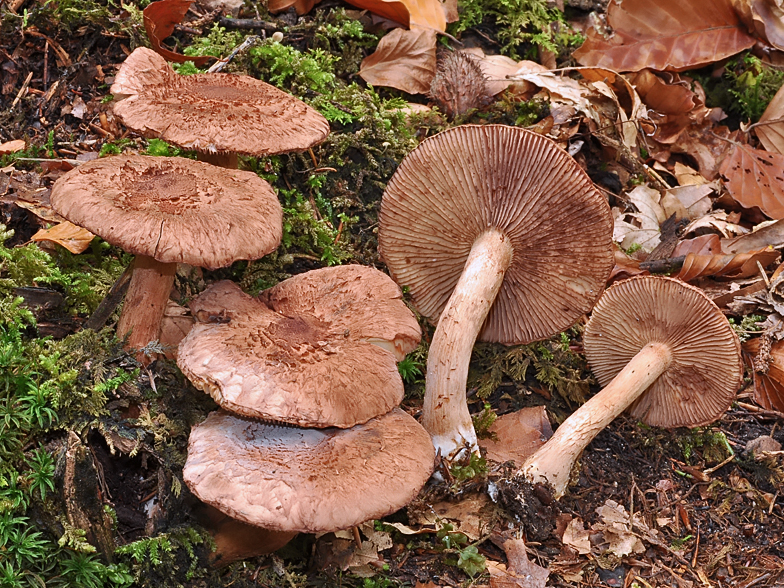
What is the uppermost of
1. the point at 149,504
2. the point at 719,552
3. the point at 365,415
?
the point at 365,415

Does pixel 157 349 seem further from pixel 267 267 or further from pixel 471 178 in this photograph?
pixel 471 178

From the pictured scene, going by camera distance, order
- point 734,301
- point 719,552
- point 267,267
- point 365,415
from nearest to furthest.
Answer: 1. point 365,415
2. point 719,552
3. point 267,267
4. point 734,301

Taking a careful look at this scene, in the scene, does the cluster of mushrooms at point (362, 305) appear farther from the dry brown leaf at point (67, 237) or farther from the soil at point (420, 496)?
the dry brown leaf at point (67, 237)

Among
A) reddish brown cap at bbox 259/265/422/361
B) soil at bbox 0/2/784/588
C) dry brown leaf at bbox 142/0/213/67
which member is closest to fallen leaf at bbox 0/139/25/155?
soil at bbox 0/2/784/588

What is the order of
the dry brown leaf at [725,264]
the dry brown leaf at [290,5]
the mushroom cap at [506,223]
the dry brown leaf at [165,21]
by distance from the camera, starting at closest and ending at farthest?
the mushroom cap at [506,223] < the dry brown leaf at [165,21] < the dry brown leaf at [725,264] < the dry brown leaf at [290,5]

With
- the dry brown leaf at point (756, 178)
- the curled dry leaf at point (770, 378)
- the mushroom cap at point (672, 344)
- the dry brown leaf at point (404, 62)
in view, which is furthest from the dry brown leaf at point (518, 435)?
the dry brown leaf at point (756, 178)

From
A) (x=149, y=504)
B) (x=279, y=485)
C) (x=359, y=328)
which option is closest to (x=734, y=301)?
(x=359, y=328)

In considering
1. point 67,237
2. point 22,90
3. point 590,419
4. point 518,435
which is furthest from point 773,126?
point 22,90
